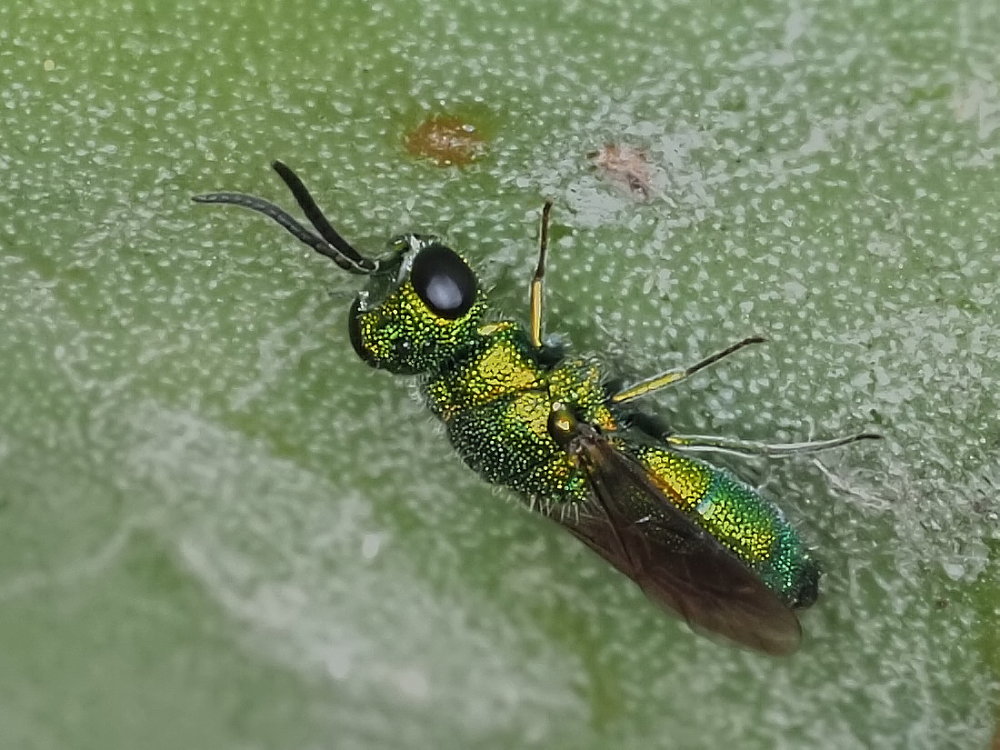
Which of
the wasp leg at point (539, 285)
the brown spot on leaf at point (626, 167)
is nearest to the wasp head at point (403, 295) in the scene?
the wasp leg at point (539, 285)

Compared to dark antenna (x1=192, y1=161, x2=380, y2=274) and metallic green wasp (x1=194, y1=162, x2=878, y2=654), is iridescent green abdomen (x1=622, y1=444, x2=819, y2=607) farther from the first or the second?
dark antenna (x1=192, y1=161, x2=380, y2=274)

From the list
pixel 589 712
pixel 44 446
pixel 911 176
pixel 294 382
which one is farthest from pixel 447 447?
pixel 911 176

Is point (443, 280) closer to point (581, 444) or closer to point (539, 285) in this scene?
point (539, 285)

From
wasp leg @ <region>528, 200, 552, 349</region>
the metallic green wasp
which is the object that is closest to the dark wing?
the metallic green wasp

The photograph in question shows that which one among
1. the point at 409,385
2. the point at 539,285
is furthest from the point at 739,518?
the point at 409,385

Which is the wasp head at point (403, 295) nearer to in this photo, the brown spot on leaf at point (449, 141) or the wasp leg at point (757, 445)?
the brown spot on leaf at point (449, 141)

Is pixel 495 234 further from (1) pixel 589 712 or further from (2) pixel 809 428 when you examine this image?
(1) pixel 589 712

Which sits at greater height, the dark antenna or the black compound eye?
the dark antenna
